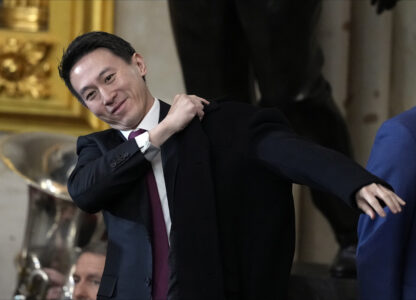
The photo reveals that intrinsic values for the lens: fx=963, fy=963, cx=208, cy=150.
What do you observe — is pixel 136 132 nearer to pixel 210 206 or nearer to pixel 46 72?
pixel 210 206

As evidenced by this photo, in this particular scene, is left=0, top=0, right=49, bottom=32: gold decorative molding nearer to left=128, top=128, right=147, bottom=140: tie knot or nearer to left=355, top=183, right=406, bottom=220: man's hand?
left=128, top=128, right=147, bottom=140: tie knot

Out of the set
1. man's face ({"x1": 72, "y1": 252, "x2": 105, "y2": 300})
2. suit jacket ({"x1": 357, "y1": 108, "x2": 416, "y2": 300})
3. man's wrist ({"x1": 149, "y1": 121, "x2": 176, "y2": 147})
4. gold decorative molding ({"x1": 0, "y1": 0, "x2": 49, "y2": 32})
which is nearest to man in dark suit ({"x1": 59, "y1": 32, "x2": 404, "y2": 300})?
man's wrist ({"x1": 149, "y1": 121, "x2": 176, "y2": 147})

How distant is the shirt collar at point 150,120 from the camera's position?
159cm

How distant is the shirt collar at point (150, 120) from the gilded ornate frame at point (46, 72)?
190 cm

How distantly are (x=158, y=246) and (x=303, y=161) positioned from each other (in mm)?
284

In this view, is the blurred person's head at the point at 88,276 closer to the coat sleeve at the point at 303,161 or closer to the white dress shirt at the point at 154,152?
the white dress shirt at the point at 154,152

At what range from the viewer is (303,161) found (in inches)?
56.1

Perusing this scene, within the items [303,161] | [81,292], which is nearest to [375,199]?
[303,161]

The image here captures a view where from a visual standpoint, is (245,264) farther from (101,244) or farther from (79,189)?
(101,244)

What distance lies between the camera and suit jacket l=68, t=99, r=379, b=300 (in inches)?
58.3

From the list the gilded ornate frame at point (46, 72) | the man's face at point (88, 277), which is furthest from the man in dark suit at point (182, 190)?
the gilded ornate frame at point (46, 72)

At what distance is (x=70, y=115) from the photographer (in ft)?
11.5

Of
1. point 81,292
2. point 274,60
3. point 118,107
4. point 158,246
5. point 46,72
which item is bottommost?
point 81,292

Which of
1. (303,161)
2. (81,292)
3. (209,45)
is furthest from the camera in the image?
(209,45)
